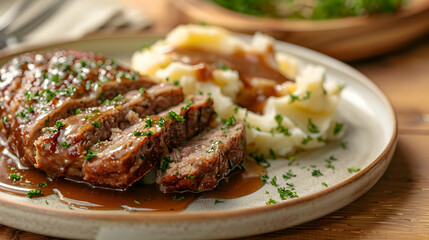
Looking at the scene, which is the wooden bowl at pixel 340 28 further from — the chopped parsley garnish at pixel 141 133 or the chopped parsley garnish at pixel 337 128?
the chopped parsley garnish at pixel 141 133

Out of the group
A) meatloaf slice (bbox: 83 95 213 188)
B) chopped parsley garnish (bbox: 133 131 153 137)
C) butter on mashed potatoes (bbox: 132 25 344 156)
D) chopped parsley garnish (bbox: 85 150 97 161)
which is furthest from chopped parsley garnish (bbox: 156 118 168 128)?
butter on mashed potatoes (bbox: 132 25 344 156)

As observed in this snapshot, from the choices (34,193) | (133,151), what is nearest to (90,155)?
(133,151)

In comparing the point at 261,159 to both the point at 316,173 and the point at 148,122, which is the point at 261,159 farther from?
the point at 148,122

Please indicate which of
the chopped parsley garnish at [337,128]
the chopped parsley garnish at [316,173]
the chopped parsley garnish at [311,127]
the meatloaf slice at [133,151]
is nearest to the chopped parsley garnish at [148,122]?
the meatloaf slice at [133,151]

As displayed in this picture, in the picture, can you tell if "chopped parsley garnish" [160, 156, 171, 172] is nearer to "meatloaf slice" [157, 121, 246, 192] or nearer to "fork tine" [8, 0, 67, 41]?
"meatloaf slice" [157, 121, 246, 192]

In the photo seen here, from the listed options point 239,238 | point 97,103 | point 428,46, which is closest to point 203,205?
point 239,238

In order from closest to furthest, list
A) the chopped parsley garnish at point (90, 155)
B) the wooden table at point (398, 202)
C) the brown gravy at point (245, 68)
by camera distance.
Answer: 1. the wooden table at point (398, 202)
2. the chopped parsley garnish at point (90, 155)
3. the brown gravy at point (245, 68)
